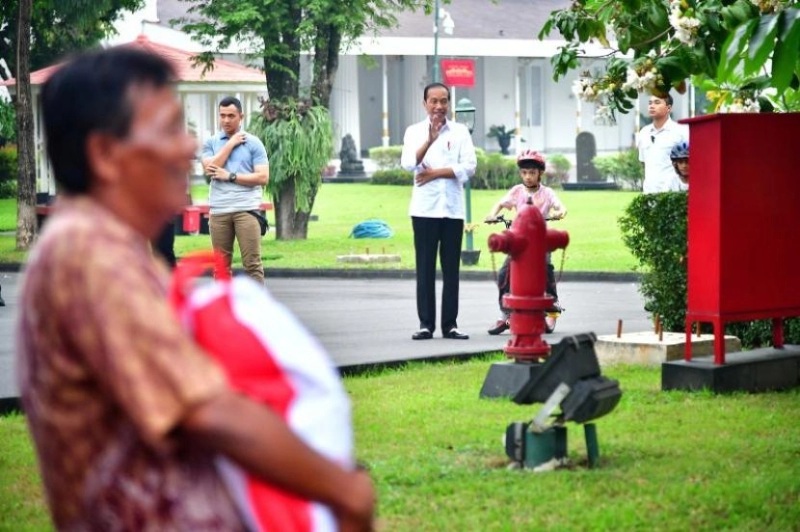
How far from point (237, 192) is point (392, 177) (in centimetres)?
3732

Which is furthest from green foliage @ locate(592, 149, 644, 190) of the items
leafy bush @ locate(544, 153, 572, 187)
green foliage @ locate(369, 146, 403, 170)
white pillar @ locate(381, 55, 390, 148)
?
white pillar @ locate(381, 55, 390, 148)

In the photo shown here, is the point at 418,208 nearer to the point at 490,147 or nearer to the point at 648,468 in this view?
the point at 648,468

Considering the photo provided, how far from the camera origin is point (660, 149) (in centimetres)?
1389

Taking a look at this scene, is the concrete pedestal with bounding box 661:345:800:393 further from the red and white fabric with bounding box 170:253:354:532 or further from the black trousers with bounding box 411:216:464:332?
the red and white fabric with bounding box 170:253:354:532

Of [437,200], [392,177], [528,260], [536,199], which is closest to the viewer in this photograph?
[528,260]

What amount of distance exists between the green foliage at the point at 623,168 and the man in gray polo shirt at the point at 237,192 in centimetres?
3419

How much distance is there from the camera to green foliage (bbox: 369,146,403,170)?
53.2m

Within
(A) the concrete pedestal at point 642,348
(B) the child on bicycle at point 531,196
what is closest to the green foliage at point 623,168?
(B) the child on bicycle at point 531,196

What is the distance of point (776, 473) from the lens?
7.39 meters

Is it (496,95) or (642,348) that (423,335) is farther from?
(496,95)

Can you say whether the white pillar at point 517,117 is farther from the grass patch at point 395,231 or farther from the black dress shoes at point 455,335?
the black dress shoes at point 455,335

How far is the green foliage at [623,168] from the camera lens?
158ft

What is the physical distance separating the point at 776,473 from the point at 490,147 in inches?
2177

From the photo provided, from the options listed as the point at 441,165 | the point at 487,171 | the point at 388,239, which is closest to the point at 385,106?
the point at 487,171
